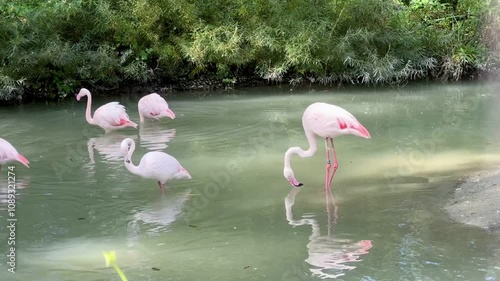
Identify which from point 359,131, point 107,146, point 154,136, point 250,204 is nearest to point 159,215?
point 250,204

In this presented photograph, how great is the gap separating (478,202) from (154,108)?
16.8 feet

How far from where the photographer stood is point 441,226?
4809 mm

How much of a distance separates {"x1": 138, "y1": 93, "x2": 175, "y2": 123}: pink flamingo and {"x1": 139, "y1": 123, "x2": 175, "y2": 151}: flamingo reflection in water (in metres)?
0.15

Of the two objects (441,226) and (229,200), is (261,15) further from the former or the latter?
(441,226)

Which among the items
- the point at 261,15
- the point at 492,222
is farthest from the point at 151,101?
the point at 492,222

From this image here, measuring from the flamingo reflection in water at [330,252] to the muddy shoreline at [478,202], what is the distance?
841mm

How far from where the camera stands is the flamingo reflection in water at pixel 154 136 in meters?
7.86

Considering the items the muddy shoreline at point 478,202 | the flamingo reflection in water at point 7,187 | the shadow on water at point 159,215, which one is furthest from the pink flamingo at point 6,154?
the muddy shoreline at point 478,202

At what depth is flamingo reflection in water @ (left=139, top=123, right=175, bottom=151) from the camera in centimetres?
786

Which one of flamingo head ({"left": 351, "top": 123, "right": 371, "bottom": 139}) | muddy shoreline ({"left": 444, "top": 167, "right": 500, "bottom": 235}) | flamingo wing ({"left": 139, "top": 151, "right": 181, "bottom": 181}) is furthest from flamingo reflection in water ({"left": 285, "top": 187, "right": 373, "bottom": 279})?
flamingo wing ({"left": 139, "top": 151, "right": 181, "bottom": 181})

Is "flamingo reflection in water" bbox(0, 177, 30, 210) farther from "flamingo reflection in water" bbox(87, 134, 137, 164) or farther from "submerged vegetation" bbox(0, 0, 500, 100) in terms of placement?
"submerged vegetation" bbox(0, 0, 500, 100)

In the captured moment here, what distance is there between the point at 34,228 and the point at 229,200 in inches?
61.9

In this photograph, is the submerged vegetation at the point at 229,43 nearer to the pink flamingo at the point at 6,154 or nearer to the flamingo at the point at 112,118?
the flamingo at the point at 112,118

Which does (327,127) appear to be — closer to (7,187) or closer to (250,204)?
(250,204)
